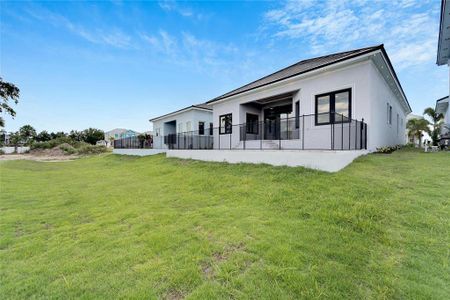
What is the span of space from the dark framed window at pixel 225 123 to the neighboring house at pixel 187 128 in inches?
44.2

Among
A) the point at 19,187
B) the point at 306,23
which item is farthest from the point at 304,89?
the point at 19,187

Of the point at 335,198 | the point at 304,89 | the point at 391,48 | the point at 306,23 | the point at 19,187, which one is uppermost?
the point at 306,23

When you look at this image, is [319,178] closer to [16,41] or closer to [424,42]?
→ [424,42]

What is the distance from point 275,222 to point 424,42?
16401mm

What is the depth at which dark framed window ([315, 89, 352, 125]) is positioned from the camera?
9.61 metres

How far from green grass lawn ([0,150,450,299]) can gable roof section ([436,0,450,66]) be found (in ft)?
34.7

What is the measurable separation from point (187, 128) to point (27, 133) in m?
59.4

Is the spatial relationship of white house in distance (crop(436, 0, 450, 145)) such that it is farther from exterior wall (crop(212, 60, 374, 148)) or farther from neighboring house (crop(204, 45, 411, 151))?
exterior wall (crop(212, 60, 374, 148))

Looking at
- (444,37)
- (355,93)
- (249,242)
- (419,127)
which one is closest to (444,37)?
(444,37)

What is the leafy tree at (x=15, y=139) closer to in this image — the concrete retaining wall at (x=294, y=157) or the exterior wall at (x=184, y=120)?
the exterior wall at (x=184, y=120)

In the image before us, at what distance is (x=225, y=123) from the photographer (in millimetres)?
16359

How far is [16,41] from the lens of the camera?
12516 mm

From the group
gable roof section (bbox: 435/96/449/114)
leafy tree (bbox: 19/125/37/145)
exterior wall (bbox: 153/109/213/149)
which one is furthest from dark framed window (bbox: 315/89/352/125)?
leafy tree (bbox: 19/125/37/145)

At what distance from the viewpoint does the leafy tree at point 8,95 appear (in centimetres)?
1703
